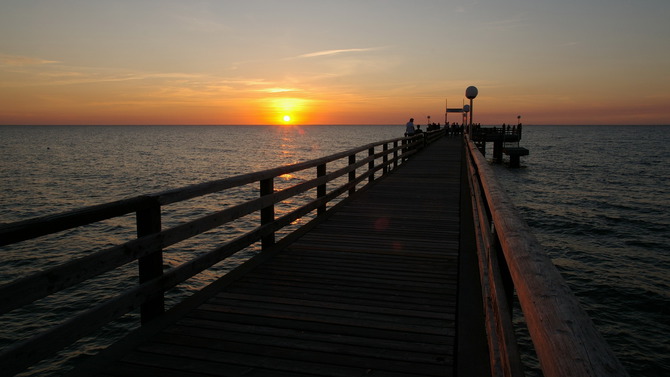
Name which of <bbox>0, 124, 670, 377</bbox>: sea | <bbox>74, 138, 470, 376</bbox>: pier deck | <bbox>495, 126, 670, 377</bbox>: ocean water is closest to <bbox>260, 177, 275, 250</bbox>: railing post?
<bbox>74, 138, 470, 376</bbox>: pier deck

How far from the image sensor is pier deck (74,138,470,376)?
3.11 meters

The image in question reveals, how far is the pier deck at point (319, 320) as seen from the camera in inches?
122

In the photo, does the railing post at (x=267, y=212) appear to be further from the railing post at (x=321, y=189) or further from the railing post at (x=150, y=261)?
the railing post at (x=150, y=261)

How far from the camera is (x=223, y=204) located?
24625 millimetres

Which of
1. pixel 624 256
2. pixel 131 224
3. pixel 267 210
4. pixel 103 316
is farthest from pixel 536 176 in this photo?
pixel 103 316

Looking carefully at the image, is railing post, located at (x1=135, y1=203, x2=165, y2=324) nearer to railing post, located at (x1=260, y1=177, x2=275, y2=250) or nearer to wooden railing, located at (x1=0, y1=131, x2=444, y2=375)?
wooden railing, located at (x1=0, y1=131, x2=444, y2=375)

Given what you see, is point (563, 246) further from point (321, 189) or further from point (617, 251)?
point (321, 189)

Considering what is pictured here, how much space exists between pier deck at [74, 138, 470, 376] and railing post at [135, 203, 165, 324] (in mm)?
132

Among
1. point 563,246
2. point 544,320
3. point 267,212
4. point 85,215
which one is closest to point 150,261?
point 85,215

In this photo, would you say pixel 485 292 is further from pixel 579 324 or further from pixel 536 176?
pixel 536 176

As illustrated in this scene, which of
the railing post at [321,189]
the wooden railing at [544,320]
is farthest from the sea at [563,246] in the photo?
the wooden railing at [544,320]

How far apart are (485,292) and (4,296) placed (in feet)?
10.5

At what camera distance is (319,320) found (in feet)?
12.6

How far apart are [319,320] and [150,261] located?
147 cm
